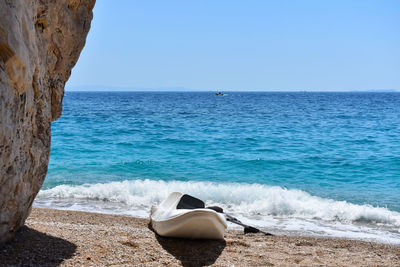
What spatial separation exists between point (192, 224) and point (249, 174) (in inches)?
321

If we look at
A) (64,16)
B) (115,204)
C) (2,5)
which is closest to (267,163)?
(115,204)

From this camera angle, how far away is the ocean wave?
8953 mm

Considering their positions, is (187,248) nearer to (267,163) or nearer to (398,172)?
(267,163)

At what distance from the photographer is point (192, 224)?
5.28 meters

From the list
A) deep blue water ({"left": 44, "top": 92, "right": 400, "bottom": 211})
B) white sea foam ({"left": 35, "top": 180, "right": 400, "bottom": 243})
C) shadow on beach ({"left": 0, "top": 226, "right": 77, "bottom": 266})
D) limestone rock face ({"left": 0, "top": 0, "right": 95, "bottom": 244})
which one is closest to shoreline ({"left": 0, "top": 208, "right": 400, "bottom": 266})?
shadow on beach ({"left": 0, "top": 226, "right": 77, "bottom": 266})

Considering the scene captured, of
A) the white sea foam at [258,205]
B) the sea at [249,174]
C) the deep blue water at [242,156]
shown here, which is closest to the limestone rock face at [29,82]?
the white sea foam at [258,205]

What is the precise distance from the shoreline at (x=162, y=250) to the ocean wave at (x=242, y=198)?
226 cm

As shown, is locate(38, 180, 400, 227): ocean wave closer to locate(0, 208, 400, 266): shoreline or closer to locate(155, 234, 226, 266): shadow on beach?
locate(0, 208, 400, 266): shoreline

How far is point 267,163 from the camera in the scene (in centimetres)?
1474

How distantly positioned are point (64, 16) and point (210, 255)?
12.1 feet

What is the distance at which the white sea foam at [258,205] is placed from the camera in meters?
8.25

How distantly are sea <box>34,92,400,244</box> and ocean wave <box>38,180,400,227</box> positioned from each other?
3 centimetres

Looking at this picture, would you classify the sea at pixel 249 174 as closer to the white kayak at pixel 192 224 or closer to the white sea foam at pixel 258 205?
the white sea foam at pixel 258 205

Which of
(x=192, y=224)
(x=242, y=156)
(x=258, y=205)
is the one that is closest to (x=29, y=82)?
(x=192, y=224)
